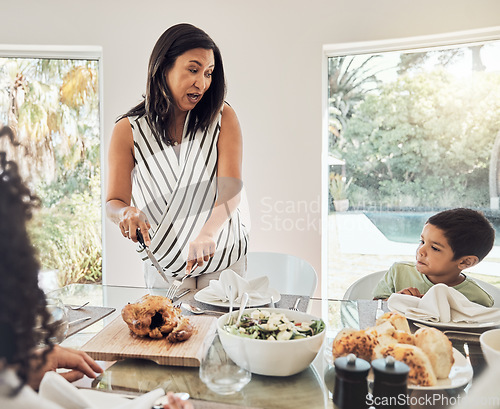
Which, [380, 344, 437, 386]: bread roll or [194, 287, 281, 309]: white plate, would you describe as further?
[194, 287, 281, 309]: white plate

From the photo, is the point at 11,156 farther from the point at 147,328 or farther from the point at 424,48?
the point at 424,48

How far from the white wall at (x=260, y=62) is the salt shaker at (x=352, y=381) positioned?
225 centimetres

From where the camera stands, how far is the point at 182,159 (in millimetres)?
1667

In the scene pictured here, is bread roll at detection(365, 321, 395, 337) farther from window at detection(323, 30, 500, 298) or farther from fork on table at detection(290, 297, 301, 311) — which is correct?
window at detection(323, 30, 500, 298)

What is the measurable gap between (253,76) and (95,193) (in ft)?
4.53

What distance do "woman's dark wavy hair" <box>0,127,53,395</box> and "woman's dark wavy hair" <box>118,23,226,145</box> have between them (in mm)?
1185

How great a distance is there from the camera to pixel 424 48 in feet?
9.09

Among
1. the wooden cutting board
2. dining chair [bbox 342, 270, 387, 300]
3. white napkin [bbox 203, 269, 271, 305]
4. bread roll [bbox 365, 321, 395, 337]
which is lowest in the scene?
dining chair [bbox 342, 270, 387, 300]

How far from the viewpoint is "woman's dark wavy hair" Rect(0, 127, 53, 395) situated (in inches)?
17.0

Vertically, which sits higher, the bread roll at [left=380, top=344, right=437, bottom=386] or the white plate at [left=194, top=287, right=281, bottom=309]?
the bread roll at [left=380, top=344, right=437, bottom=386]

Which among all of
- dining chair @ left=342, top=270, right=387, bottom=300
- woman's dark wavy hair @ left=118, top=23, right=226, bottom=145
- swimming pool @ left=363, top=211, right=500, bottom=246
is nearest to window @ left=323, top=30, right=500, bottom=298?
swimming pool @ left=363, top=211, right=500, bottom=246

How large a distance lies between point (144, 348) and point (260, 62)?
93.6 inches

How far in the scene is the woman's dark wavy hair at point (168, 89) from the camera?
1569 mm

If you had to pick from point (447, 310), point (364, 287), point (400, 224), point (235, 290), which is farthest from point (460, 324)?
point (400, 224)
